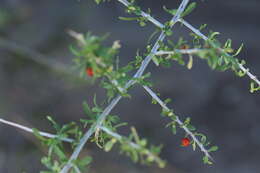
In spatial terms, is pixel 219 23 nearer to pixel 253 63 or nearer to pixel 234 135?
pixel 253 63

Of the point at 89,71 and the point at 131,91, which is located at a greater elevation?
the point at 131,91

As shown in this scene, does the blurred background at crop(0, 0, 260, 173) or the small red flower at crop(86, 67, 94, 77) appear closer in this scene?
the small red flower at crop(86, 67, 94, 77)

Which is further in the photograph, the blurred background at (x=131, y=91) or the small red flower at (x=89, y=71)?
the blurred background at (x=131, y=91)

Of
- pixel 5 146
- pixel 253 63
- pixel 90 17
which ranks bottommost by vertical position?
pixel 5 146

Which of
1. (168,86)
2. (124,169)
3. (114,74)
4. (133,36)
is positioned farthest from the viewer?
(133,36)

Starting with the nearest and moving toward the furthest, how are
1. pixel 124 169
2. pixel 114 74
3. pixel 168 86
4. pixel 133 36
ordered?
1. pixel 114 74
2. pixel 124 169
3. pixel 168 86
4. pixel 133 36

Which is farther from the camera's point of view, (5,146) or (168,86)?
(168,86)

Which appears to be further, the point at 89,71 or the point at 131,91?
the point at 131,91

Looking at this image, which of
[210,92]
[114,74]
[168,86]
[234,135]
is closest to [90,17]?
[168,86]
